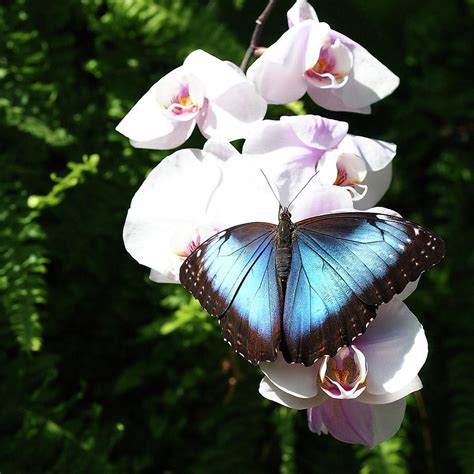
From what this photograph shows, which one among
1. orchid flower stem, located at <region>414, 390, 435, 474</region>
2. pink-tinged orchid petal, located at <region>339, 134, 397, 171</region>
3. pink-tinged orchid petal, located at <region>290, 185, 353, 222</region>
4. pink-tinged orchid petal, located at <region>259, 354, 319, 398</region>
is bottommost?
orchid flower stem, located at <region>414, 390, 435, 474</region>

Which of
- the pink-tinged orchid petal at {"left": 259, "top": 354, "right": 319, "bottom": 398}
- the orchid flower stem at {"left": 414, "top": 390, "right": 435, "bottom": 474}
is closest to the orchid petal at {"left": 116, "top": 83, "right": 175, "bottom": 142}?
the pink-tinged orchid petal at {"left": 259, "top": 354, "right": 319, "bottom": 398}

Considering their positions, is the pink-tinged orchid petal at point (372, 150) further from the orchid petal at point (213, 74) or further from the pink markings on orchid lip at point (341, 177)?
the orchid petal at point (213, 74)

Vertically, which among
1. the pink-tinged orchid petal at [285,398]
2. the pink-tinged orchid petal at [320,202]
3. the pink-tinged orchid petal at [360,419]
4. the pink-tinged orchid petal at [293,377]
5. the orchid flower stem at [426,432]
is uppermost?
the pink-tinged orchid petal at [320,202]

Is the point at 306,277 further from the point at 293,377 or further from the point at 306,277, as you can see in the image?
the point at 293,377

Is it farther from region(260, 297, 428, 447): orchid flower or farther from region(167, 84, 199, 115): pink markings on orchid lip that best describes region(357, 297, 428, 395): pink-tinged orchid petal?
region(167, 84, 199, 115): pink markings on orchid lip

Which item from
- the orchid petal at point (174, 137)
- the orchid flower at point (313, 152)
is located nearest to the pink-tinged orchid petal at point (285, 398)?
the orchid flower at point (313, 152)

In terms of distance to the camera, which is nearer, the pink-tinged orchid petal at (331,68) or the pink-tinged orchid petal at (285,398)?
the pink-tinged orchid petal at (285,398)
